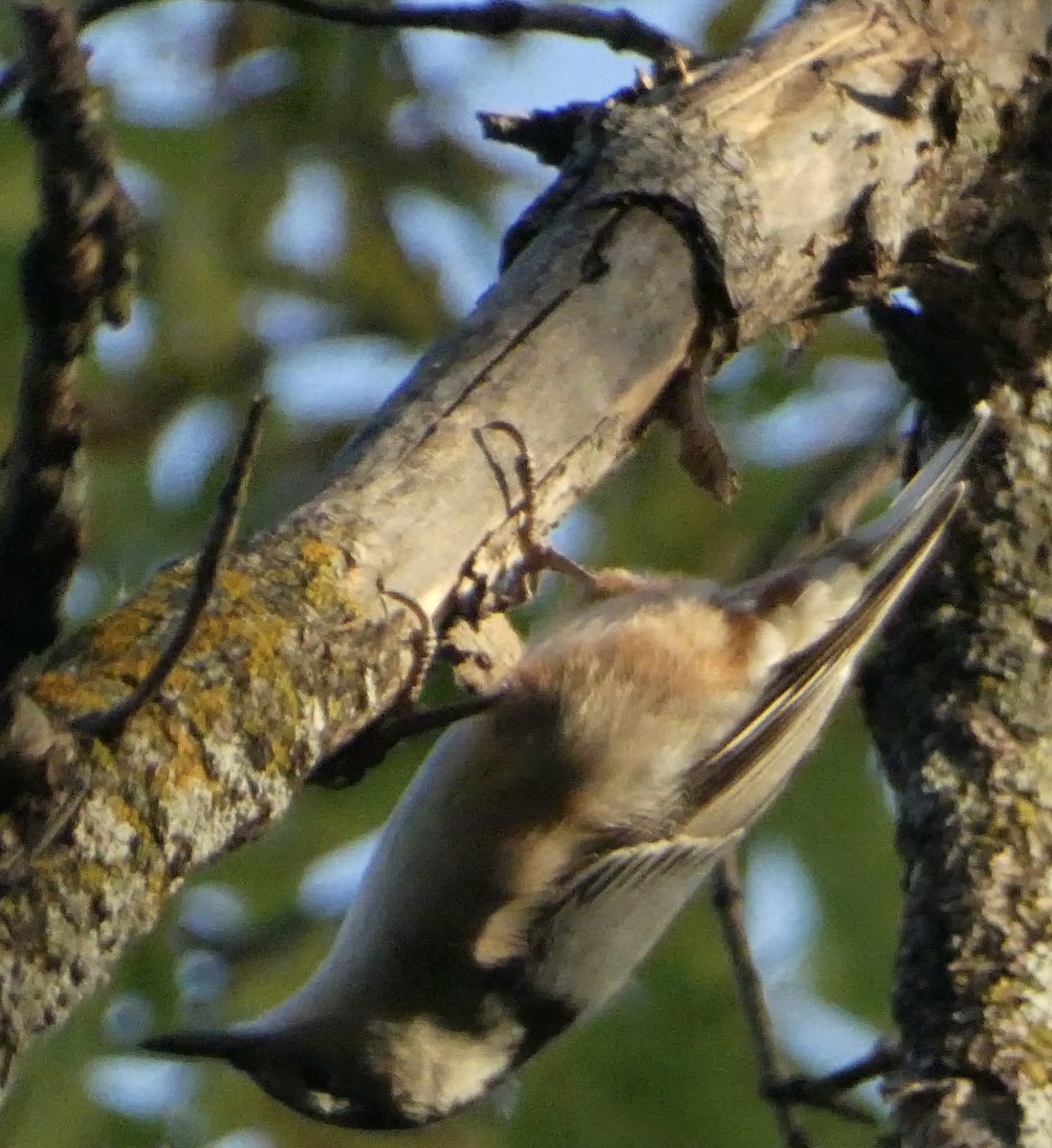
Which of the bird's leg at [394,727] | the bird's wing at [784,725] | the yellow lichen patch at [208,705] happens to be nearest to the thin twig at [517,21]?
the bird's wing at [784,725]

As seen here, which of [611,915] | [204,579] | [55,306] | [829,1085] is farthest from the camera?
[611,915]

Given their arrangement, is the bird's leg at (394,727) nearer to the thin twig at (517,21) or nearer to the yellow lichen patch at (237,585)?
the yellow lichen patch at (237,585)

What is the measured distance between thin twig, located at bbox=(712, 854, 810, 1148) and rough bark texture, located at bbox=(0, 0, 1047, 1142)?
0.37 m

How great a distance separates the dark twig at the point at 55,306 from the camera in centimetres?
95

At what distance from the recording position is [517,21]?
246 cm

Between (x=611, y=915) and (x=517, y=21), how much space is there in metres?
1.34

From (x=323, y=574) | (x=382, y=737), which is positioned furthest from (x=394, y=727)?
(x=323, y=574)

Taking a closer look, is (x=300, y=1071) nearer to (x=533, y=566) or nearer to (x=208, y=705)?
(x=533, y=566)

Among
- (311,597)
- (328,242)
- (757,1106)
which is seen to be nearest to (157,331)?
(328,242)

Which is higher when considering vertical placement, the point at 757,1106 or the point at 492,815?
the point at 492,815

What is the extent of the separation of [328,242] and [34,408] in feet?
10.8

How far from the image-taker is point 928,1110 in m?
2.06

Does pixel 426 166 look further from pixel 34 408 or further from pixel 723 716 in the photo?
pixel 34 408

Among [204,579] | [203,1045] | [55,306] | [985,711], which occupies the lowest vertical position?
[203,1045]
